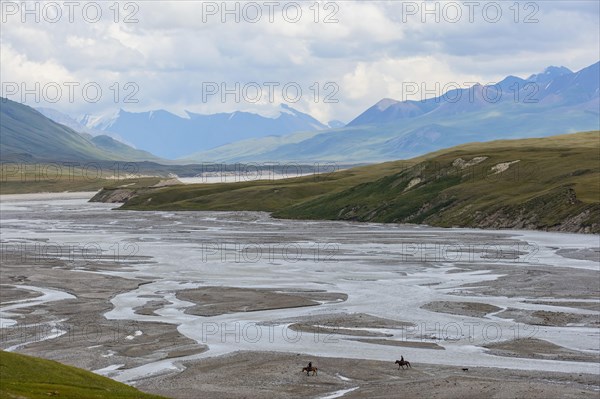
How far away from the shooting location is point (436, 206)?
176m

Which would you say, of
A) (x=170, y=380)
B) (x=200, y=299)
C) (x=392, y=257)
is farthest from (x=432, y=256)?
(x=170, y=380)

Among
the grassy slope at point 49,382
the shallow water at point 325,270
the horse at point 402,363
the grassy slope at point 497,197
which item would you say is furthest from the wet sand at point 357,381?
the grassy slope at point 497,197

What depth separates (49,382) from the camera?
1639 inches

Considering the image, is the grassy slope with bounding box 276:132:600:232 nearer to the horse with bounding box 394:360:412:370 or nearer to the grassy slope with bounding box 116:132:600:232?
the grassy slope with bounding box 116:132:600:232

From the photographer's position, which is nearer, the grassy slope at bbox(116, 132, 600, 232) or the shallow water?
the shallow water

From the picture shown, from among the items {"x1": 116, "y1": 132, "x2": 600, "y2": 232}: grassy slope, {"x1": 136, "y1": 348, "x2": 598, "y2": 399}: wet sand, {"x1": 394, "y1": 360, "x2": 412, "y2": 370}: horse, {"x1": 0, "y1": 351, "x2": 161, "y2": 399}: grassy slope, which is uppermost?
{"x1": 116, "y1": 132, "x2": 600, "y2": 232}: grassy slope

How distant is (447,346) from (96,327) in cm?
2378

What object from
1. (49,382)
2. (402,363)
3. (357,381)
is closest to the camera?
(49,382)

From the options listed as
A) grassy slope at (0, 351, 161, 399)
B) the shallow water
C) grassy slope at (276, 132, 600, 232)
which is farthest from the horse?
grassy slope at (276, 132, 600, 232)

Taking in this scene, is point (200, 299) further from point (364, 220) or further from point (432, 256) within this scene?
point (364, 220)

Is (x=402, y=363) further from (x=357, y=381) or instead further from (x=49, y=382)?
(x=49, y=382)

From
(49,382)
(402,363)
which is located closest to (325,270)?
(402,363)

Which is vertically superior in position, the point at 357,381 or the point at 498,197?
the point at 498,197

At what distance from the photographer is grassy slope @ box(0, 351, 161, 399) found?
1470 inches
